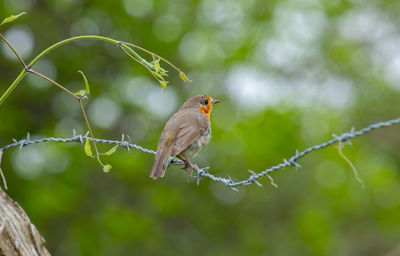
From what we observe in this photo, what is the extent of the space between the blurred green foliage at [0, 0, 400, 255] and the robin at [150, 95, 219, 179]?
458 cm

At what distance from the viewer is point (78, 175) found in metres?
10.8

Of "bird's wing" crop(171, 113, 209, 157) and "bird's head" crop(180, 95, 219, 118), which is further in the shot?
"bird's head" crop(180, 95, 219, 118)

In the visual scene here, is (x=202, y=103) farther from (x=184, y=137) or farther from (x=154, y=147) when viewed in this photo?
(x=154, y=147)

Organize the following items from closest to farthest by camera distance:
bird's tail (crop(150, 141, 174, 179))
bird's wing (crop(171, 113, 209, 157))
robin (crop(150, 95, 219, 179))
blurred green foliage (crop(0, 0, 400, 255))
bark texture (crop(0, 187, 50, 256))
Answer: bark texture (crop(0, 187, 50, 256)) < bird's tail (crop(150, 141, 174, 179)) < robin (crop(150, 95, 219, 179)) < bird's wing (crop(171, 113, 209, 157)) < blurred green foliage (crop(0, 0, 400, 255))

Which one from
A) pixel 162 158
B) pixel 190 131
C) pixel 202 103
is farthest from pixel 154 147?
pixel 162 158

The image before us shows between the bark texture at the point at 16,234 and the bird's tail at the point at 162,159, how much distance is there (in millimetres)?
1589

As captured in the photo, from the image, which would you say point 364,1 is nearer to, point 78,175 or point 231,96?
point 231,96

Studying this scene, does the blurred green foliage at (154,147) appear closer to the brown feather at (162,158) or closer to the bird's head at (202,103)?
the bird's head at (202,103)

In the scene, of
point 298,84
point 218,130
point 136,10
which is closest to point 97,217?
point 218,130

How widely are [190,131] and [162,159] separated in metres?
0.57

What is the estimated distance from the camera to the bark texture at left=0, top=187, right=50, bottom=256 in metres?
2.97

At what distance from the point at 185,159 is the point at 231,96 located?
22.3ft

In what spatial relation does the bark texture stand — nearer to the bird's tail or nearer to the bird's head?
the bird's tail

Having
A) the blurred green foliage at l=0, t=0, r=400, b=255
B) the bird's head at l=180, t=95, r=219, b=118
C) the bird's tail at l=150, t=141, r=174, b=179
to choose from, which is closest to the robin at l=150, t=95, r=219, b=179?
the bird's tail at l=150, t=141, r=174, b=179
